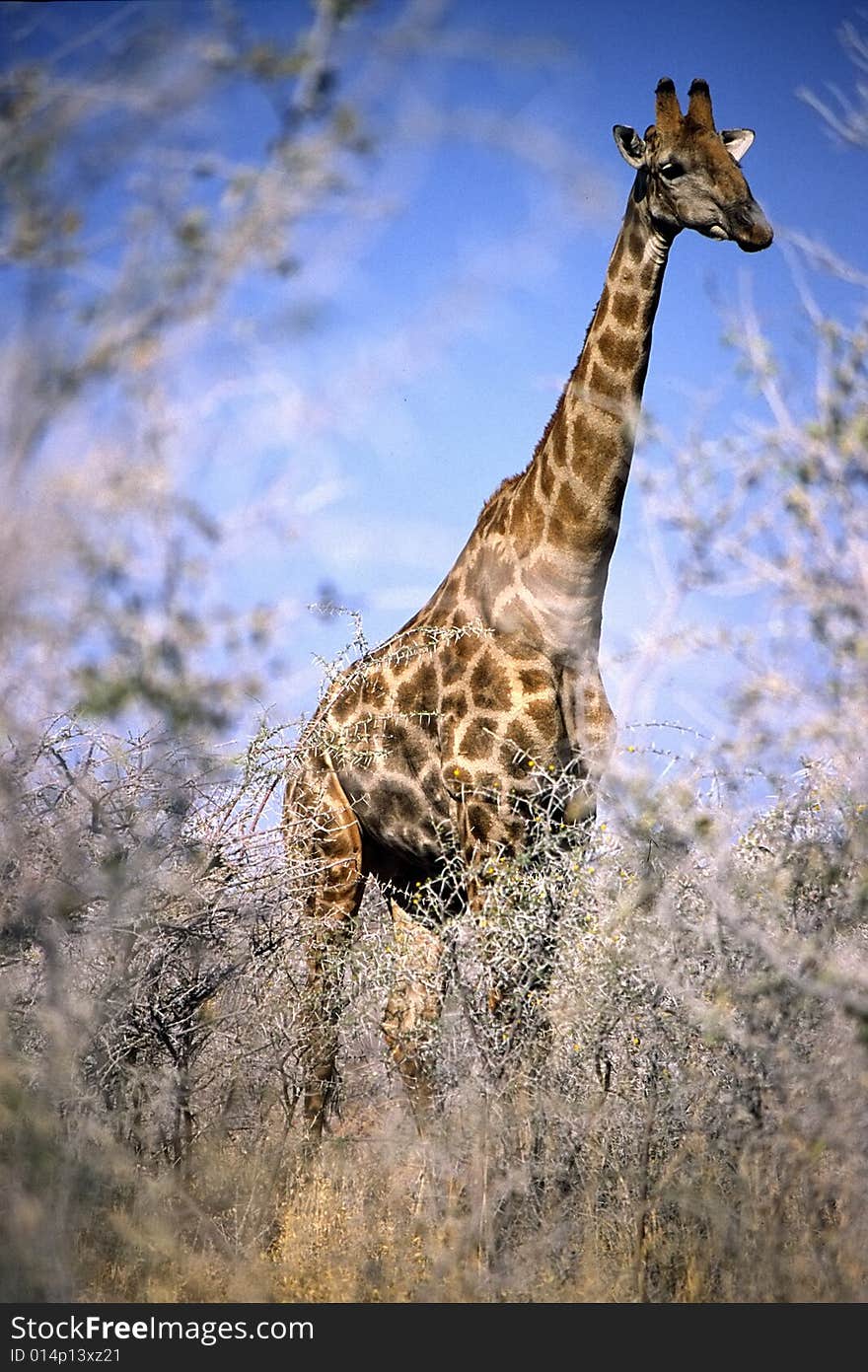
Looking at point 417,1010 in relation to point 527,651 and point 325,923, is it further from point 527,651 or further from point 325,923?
point 527,651

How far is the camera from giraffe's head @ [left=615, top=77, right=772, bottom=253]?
486cm

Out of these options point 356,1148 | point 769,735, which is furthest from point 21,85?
point 356,1148

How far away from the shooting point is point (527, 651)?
587 centimetres

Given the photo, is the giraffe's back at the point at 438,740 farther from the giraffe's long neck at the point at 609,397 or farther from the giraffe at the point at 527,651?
the giraffe's long neck at the point at 609,397

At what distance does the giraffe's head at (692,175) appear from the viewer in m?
4.86

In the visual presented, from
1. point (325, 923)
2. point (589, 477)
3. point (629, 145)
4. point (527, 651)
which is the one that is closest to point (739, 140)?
point (629, 145)

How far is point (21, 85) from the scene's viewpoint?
10.00ft

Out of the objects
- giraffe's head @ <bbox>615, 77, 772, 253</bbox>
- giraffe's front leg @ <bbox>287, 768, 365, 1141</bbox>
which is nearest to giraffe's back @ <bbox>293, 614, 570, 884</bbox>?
giraffe's front leg @ <bbox>287, 768, 365, 1141</bbox>

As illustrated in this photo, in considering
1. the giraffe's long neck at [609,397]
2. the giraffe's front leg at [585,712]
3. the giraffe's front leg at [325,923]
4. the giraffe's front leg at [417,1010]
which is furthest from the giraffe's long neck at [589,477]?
the giraffe's front leg at [417,1010]

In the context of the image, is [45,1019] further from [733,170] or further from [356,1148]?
[733,170]

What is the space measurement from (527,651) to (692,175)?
82.9 inches

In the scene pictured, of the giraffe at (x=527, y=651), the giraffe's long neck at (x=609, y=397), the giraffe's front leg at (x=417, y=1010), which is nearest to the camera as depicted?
the giraffe's front leg at (x=417, y=1010)

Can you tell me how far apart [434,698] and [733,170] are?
106 inches

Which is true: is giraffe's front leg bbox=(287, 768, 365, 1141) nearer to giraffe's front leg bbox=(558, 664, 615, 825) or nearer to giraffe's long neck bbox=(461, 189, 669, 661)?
giraffe's front leg bbox=(558, 664, 615, 825)
